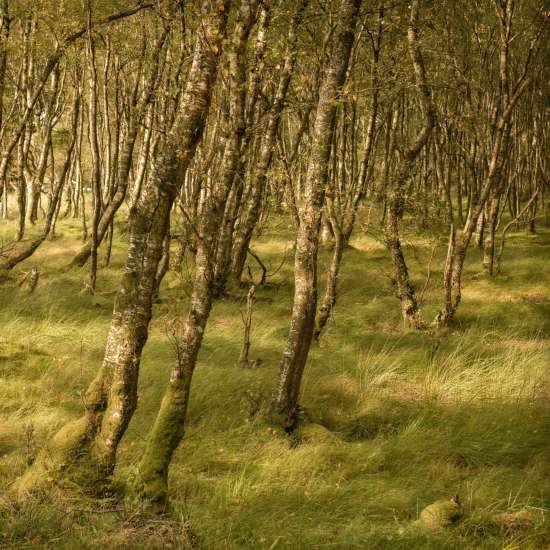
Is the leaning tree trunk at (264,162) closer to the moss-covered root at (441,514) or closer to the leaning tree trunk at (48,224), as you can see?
the leaning tree trunk at (48,224)

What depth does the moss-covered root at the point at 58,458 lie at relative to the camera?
4.63m

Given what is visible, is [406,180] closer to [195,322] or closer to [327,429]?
[327,429]

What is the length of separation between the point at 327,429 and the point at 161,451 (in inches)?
87.0

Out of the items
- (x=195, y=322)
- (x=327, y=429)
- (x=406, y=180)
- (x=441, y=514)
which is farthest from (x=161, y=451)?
(x=406, y=180)

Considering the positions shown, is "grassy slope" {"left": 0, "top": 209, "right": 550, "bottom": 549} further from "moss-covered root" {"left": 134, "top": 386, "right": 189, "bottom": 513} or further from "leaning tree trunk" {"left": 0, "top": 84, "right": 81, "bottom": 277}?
"leaning tree trunk" {"left": 0, "top": 84, "right": 81, "bottom": 277}

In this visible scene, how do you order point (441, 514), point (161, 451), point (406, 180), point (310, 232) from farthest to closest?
point (406, 180) < point (310, 232) < point (161, 451) < point (441, 514)

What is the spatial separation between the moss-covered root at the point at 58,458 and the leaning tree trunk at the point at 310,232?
224 centimetres

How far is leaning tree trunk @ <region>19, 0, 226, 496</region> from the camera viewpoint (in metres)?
4.66

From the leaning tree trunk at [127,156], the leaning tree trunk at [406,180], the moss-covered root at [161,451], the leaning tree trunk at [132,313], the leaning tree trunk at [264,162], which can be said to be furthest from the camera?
the leaning tree trunk at [127,156]

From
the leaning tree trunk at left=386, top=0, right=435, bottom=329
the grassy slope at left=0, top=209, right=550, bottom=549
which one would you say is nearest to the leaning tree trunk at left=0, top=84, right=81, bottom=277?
the grassy slope at left=0, top=209, right=550, bottom=549

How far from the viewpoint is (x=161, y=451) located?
15.9 feet

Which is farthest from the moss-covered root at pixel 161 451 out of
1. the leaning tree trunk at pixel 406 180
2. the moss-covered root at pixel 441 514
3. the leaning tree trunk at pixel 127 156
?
the leaning tree trunk at pixel 127 156

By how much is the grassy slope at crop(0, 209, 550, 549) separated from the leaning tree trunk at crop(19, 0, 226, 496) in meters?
0.41

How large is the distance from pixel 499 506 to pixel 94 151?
11177mm
